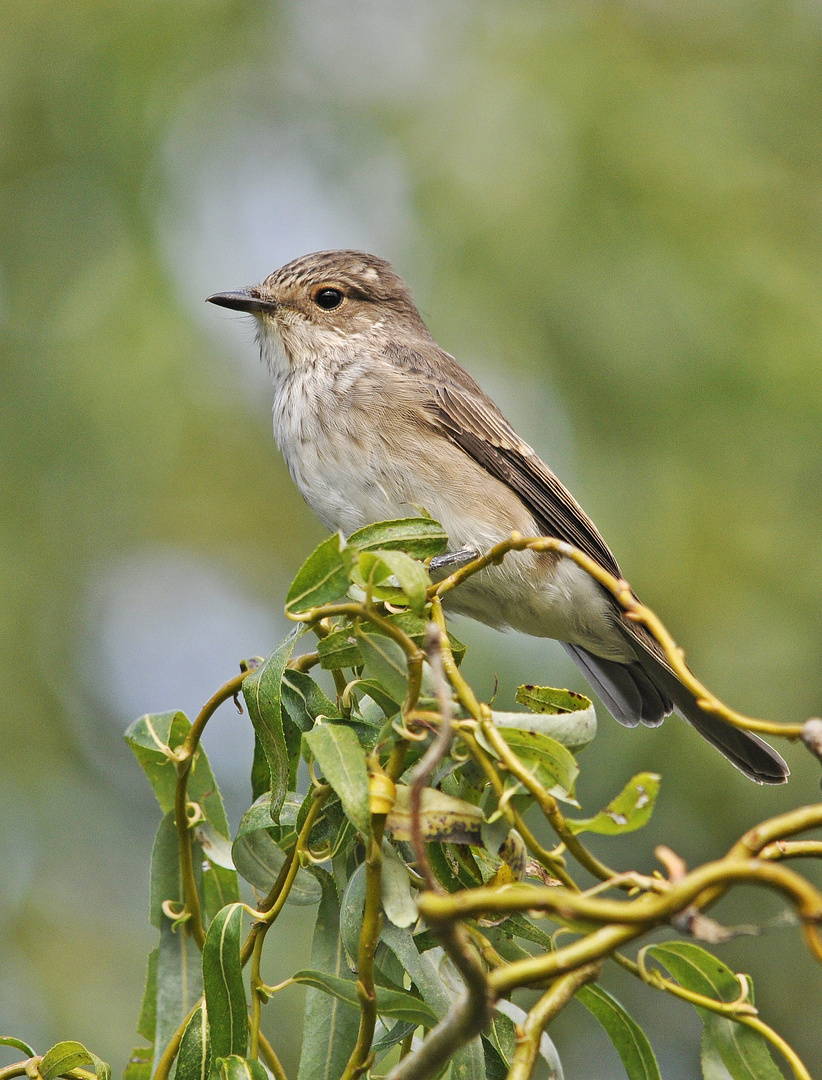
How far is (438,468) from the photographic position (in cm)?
426

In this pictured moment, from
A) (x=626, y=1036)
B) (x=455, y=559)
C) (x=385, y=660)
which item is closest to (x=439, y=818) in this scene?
(x=385, y=660)

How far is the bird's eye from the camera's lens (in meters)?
4.95

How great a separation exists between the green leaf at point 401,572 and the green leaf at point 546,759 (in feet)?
0.79

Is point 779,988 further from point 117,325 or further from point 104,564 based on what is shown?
point 117,325

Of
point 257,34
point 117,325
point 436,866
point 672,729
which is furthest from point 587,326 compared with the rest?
point 436,866

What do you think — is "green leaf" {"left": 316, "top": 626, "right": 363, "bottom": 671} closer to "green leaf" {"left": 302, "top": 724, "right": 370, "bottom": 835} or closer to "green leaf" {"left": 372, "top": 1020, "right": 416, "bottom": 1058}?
"green leaf" {"left": 302, "top": 724, "right": 370, "bottom": 835}

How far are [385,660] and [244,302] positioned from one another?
10.4ft

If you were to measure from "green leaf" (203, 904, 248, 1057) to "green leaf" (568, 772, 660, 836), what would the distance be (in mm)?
729

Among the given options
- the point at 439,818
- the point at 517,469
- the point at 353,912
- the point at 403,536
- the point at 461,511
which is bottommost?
the point at 353,912

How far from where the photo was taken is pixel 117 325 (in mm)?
5750

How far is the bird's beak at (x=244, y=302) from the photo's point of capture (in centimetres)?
465

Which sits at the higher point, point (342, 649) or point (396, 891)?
point (342, 649)

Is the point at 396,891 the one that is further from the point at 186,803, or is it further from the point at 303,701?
the point at 186,803

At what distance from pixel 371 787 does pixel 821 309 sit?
4402 mm
